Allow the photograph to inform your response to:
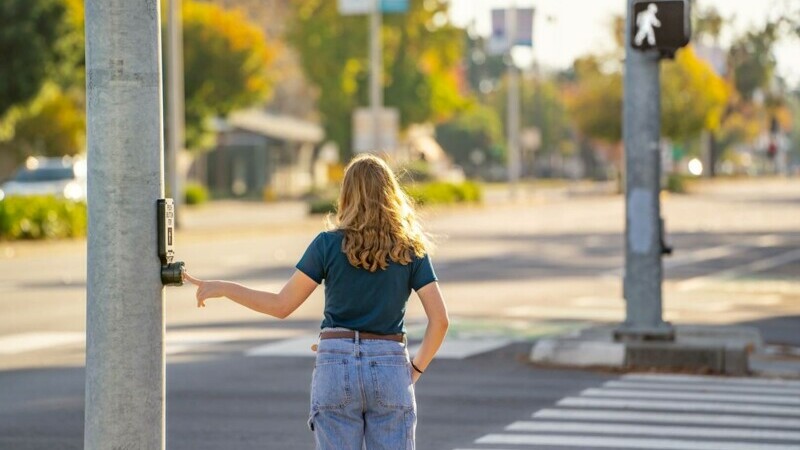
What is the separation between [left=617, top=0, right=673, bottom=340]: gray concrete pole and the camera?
48.0 ft

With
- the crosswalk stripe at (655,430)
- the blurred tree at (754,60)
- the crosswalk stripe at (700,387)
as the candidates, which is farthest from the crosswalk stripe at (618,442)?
the blurred tree at (754,60)

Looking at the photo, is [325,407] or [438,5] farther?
[438,5]

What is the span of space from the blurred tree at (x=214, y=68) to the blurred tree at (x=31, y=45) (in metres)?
19.9

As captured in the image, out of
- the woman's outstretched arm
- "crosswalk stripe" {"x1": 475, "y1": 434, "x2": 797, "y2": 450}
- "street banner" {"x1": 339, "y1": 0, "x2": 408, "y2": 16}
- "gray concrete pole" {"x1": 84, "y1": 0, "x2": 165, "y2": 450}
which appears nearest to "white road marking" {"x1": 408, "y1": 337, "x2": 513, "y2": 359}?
"crosswalk stripe" {"x1": 475, "y1": 434, "x2": 797, "y2": 450}

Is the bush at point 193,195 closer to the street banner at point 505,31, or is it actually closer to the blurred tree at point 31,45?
the street banner at point 505,31

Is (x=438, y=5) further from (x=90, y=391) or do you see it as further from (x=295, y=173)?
(x=90, y=391)

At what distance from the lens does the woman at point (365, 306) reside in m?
6.20

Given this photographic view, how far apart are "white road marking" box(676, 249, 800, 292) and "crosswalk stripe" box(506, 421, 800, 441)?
46.1 ft

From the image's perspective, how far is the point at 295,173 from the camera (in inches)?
3548

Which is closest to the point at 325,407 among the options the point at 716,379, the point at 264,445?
the point at 264,445

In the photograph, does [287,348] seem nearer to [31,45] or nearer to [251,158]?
[31,45]

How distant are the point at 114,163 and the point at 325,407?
117cm

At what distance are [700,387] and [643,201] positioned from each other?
211 cm

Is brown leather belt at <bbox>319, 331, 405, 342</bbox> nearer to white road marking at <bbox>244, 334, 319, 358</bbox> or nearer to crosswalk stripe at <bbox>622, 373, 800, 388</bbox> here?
crosswalk stripe at <bbox>622, 373, 800, 388</bbox>
